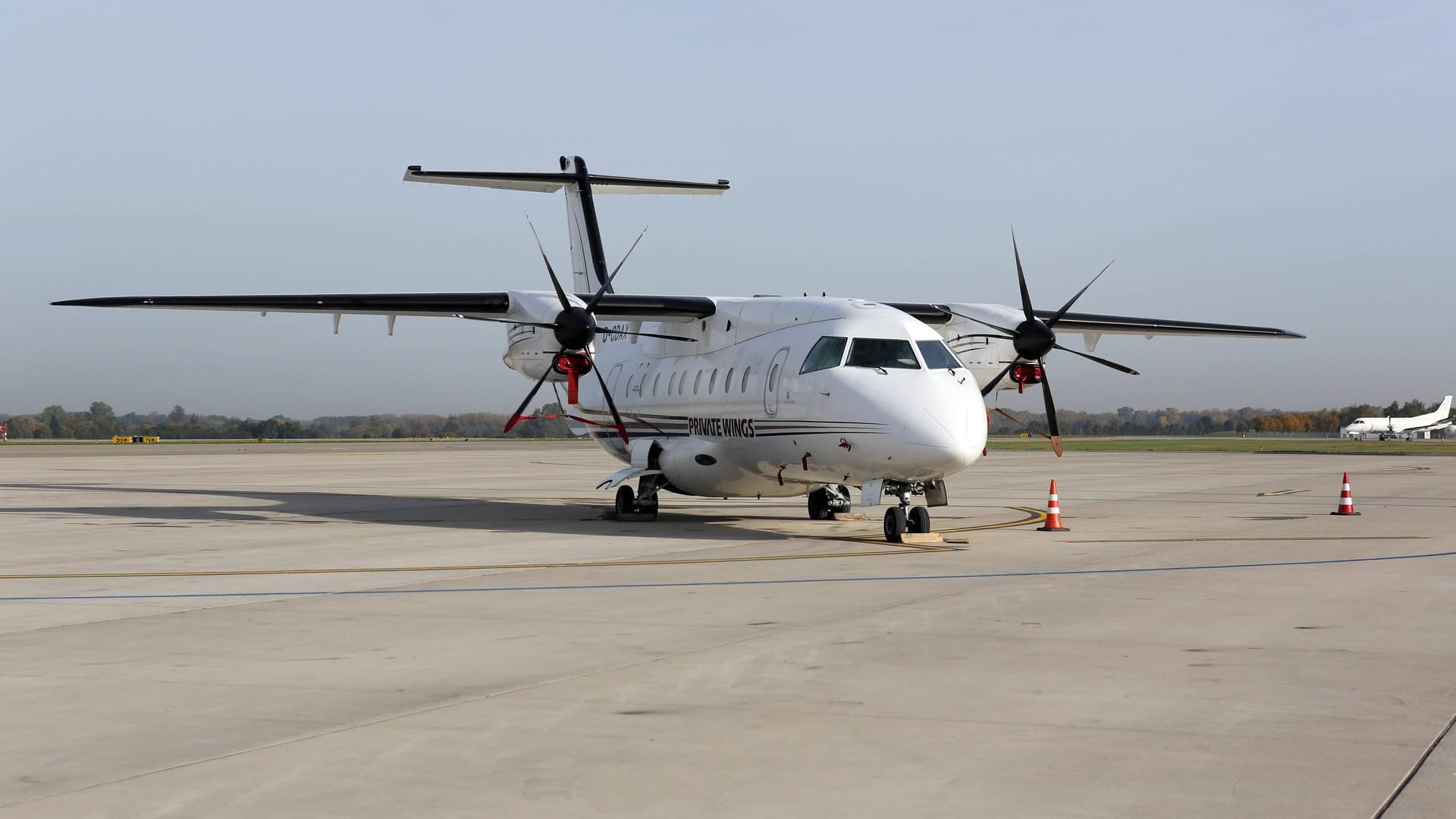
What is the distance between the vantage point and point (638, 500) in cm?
2150

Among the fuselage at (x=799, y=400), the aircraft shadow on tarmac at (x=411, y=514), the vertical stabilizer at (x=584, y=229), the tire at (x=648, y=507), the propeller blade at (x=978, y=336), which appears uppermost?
the vertical stabilizer at (x=584, y=229)

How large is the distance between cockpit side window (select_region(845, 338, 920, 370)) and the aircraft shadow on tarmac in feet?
8.97

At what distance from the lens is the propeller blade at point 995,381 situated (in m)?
21.3

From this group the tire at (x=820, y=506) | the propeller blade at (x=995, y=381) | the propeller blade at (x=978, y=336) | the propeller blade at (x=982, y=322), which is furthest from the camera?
the propeller blade at (x=978, y=336)

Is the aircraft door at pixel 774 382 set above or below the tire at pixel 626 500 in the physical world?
above

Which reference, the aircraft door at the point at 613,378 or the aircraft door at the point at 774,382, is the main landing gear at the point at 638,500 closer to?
the aircraft door at the point at 613,378

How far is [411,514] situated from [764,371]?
7.40 meters

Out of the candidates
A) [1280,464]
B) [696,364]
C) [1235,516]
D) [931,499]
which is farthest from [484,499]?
[1280,464]

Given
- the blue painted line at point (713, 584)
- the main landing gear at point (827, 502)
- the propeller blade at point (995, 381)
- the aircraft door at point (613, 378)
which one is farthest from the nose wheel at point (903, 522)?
the aircraft door at point (613, 378)

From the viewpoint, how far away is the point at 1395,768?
5.62m

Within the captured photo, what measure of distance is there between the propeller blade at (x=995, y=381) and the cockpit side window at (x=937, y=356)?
381 cm

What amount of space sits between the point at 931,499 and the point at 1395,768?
39.8 ft

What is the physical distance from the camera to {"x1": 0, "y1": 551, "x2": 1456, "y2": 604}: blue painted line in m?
11.6

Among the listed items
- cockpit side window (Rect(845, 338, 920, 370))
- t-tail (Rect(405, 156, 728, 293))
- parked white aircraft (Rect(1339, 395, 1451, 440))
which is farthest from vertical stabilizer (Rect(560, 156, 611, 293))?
parked white aircraft (Rect(1339, 395, 1451, 440))
